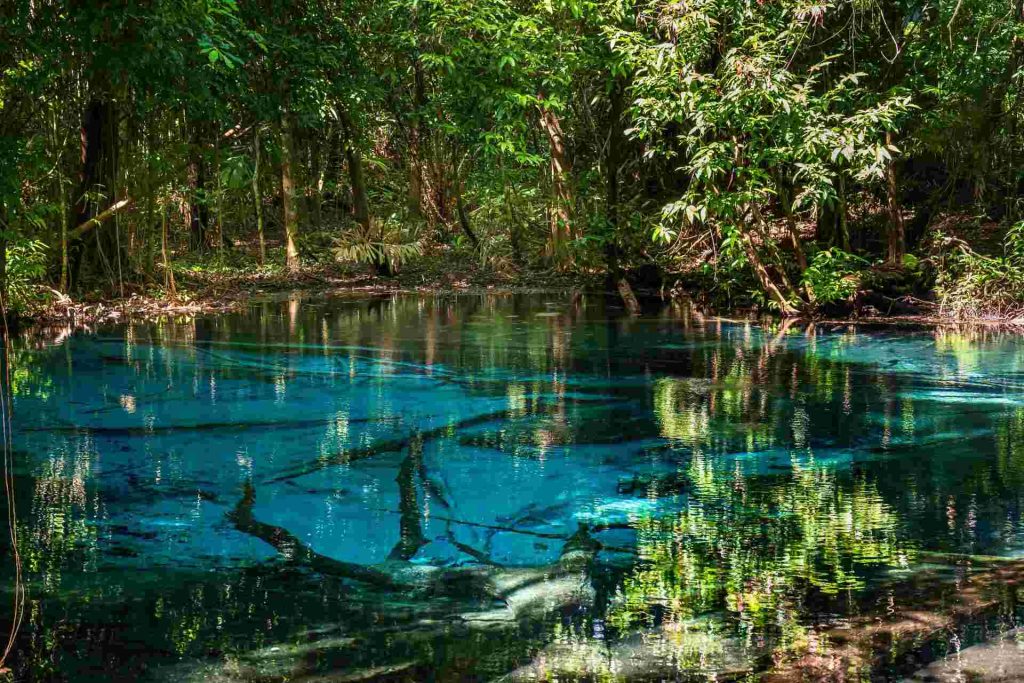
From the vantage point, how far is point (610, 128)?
555 inches

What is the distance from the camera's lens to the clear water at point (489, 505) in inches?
122

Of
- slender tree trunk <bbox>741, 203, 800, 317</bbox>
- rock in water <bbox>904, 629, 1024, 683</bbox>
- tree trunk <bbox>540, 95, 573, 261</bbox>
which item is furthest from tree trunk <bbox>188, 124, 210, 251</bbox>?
rock in water <bbox>904, 629, 1024, 683</bbox>

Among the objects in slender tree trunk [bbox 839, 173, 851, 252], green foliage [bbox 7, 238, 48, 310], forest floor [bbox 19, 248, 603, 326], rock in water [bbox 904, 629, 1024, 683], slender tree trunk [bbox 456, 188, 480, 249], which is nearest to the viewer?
rock in water [bbox 904, 629, 1024, 683]

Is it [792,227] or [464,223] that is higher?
[464,223]

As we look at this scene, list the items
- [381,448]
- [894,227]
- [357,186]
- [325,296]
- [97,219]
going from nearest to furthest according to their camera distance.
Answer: [381,448], [97,219], [894,227], [325,296], [357,186]

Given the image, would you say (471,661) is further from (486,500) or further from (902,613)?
(486,500)

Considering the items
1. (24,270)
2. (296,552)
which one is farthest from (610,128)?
(296,552)

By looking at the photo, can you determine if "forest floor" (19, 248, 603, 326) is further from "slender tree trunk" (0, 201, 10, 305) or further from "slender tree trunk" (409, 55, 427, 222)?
"slender tree trunk" (0, 201, 10, 305)

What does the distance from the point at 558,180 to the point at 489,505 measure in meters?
11.2

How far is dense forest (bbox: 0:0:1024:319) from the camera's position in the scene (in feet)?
33.3

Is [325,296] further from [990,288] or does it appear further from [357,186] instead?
[990,288]

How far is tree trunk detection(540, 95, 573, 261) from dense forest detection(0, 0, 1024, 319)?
1.4 inches

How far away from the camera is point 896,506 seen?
4.47 metres

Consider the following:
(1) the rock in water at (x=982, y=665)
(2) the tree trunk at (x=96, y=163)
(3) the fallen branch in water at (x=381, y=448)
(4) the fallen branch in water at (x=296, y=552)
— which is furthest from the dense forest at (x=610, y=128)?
(1) the rock in water at (x=982, y=665)
